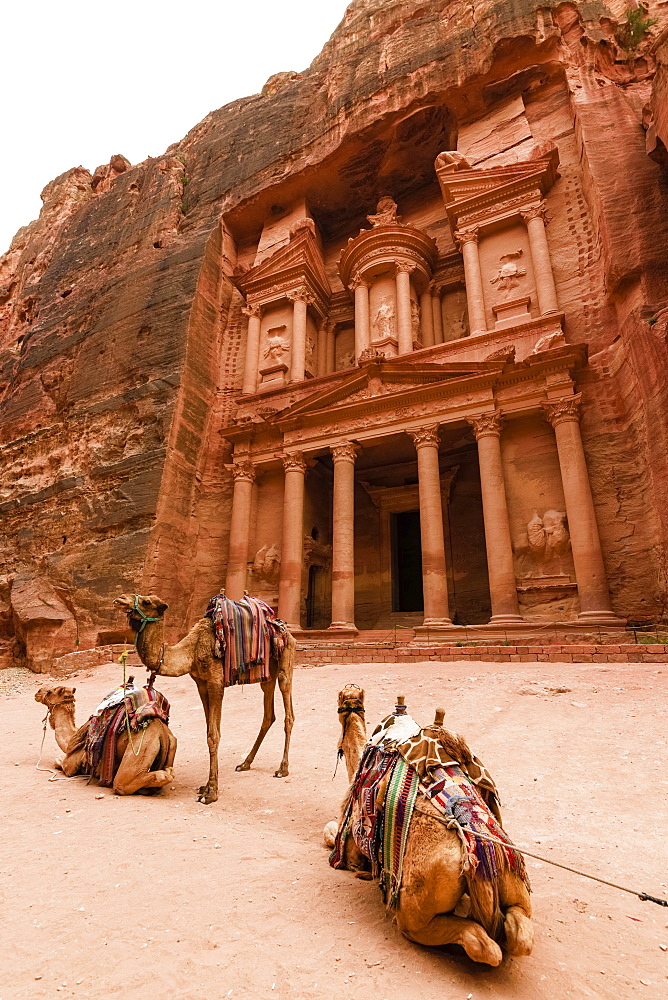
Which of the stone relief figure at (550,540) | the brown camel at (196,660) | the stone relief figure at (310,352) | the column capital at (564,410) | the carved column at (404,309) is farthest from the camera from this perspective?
the stone relief figure at (310,352)

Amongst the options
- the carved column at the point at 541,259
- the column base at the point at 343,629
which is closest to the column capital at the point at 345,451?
the column base at the point at 343,629

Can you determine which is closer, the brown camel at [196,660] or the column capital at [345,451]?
the brown camel at [196,660]

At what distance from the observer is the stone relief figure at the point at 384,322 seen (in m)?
18.0

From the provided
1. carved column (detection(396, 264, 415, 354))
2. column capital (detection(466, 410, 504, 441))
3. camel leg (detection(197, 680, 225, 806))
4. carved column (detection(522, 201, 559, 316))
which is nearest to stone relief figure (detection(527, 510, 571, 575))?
column capital (detection(466, 410, 504, 441))

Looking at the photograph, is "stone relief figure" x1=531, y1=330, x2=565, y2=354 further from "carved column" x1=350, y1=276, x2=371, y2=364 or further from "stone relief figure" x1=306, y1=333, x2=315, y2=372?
"stone relief figure" x1=306, y1=333, x2=315, y2=372

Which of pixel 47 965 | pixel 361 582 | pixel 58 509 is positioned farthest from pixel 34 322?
pixel 47 965

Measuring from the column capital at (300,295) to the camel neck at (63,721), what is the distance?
17815 mm

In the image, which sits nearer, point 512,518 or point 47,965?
point 47,965

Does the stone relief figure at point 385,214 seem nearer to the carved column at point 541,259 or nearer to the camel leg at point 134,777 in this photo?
the carved column at point 541,259

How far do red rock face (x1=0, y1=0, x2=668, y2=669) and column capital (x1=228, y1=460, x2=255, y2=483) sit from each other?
98 cm

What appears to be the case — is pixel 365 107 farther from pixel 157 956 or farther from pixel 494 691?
pixel 157 956

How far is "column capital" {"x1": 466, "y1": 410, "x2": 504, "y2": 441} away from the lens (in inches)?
542

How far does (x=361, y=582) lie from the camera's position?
1792 centimetres

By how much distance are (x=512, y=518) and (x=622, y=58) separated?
1597 centimetres
